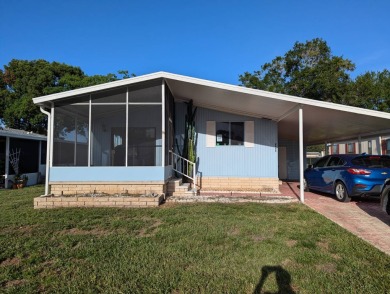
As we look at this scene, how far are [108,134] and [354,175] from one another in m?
7.23

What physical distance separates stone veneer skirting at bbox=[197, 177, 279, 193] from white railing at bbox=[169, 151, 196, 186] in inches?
23.3

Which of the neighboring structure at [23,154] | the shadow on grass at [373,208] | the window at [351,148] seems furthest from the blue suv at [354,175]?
the window at [351,148]

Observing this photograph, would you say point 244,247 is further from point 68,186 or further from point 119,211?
point 68,186

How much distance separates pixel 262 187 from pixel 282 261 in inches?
273

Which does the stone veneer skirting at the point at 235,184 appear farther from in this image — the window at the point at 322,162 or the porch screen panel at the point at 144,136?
the porch screen panel at the point at 144,136

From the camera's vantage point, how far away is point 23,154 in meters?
14.0

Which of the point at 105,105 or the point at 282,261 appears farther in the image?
the point at 105,105

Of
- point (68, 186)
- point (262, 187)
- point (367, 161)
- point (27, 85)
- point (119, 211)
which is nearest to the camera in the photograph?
point (119, 211)

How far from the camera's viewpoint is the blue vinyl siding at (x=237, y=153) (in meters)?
10.5

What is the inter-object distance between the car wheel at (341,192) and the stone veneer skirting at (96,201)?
5316 millimetres

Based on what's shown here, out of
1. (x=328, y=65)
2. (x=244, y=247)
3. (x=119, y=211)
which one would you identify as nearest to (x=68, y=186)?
(x=119, y=211)

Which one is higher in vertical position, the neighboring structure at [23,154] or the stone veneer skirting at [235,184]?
the neighboring structure at [23,154]

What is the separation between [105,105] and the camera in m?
8.36

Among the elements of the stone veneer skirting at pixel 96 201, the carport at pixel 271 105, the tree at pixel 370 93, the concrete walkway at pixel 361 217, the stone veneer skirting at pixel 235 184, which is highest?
the tree at pixel 370 93
